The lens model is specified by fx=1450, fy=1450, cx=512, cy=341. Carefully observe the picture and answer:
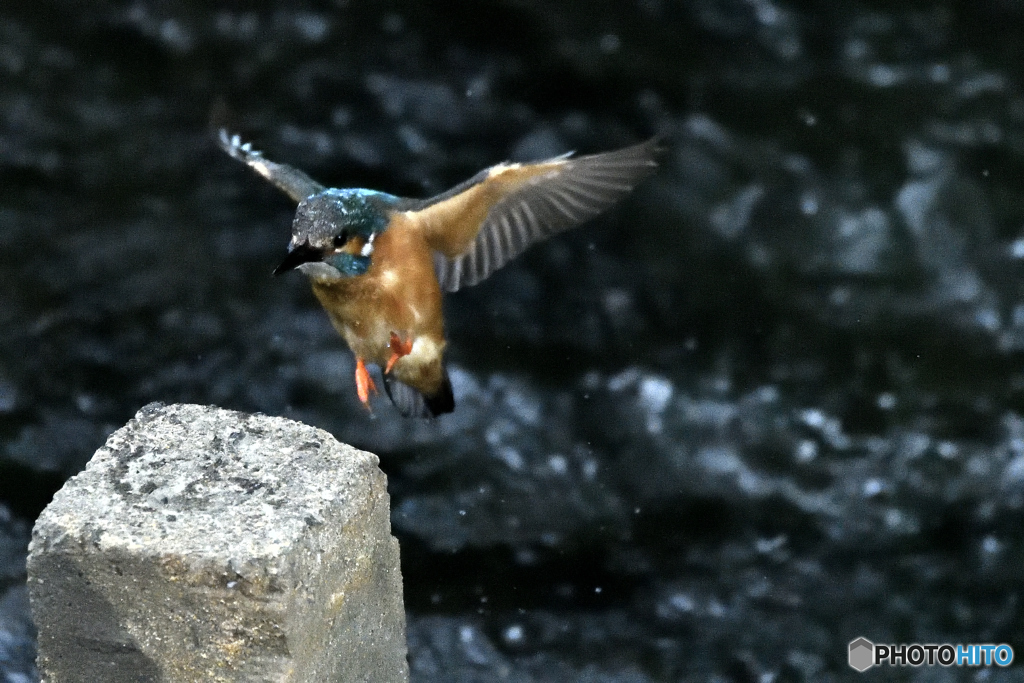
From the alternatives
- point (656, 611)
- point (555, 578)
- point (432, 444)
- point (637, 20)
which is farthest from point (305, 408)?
point (637, 20)

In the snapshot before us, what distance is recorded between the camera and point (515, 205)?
3.60 meters

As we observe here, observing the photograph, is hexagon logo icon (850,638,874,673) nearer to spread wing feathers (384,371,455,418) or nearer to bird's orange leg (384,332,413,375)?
spread wing feathers (384,371,455,418)

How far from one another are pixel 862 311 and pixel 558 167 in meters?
2.54

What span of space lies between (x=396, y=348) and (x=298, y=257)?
0.44 m

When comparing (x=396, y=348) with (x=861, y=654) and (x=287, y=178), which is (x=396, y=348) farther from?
(x=861, y=654)

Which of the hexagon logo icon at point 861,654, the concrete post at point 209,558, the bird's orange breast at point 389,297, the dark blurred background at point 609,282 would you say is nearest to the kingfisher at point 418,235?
the bird's orange breast at point 389,297

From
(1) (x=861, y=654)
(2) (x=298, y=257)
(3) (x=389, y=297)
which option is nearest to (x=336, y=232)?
(2) (x=298, y=257)

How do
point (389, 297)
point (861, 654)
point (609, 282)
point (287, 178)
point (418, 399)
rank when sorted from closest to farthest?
point (389, 297) < point (287, 178) < point (418, 399) < point (861, 654) < point (609, 282)

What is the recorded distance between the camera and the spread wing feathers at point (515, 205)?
340cm

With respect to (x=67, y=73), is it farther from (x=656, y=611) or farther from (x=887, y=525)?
(x=887, y=525)

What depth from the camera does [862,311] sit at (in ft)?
18.4

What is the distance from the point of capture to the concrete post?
8.08ft

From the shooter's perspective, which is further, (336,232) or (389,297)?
(389,297)

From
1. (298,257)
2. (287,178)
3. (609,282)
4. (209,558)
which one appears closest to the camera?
(209,558)
